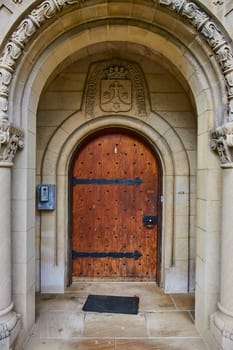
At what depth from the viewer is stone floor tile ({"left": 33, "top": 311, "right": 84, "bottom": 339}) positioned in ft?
7.27

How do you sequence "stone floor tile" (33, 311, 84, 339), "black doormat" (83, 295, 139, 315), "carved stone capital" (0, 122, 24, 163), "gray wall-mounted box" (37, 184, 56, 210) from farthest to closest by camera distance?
"gray wall-mounted box" (37, 184, 56, 210)
"black doormat" (83, 295, 139, 315)
"stone floor tile" (33, 311, 84, 339)
"carved stone capital" (0, 122, 24, 163)

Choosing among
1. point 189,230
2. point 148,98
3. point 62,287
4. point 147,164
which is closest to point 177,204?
point 189,230

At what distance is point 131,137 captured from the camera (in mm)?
3168

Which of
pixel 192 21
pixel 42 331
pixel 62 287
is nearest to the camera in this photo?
Answer: pixel 192 21

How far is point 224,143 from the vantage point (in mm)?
1900

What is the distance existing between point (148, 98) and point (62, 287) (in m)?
2.18

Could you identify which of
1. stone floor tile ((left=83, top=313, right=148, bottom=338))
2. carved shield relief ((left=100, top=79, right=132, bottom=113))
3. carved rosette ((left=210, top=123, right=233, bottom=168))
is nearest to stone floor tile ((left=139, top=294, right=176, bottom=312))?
stone floor tile ((left=83, top=313, right=148, bottom=338))

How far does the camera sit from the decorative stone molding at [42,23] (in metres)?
1.90

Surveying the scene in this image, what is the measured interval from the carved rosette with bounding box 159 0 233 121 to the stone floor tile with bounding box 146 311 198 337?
5.51ft

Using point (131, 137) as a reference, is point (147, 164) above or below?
below

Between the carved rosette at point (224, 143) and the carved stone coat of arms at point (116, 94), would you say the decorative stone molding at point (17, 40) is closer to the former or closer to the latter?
the carved stone coat of arms at point (116, 94)

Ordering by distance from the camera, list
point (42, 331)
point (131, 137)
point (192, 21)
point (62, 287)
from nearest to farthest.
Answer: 1. point (192, 21)
2. point (42, 331)
3. point (62, 287)
4. point (131, 137)

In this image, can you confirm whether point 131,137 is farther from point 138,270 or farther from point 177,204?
point 138,270

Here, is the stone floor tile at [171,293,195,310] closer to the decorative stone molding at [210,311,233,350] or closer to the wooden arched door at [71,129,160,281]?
the wooden arched door at [71,129,160,281]
